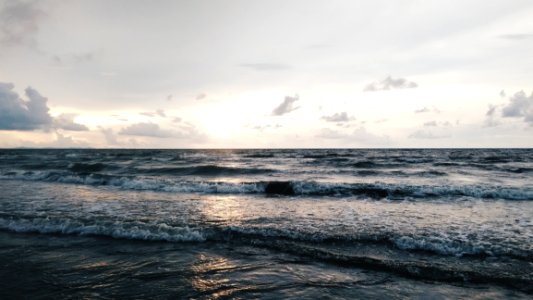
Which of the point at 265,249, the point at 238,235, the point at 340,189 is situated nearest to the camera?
the point at 265,249

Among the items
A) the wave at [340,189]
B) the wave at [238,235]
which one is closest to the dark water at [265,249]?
the wave at [238,235]

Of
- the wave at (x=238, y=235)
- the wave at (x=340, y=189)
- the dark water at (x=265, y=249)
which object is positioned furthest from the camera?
the wave at (x=340, y=189)

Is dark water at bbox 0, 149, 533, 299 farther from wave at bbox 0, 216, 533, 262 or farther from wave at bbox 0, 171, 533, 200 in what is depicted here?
wave at bbox 0, 171, 533, 200

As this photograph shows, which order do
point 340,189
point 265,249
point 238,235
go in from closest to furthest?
point 265,249, point 238,235, point 340,189

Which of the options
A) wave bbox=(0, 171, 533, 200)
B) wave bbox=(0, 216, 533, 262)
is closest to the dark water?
wave bbox=(0, 216, 533, 262)

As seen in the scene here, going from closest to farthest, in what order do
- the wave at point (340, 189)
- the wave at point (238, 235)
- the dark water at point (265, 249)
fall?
1. the dark water at point (265, 249)
2. the wave at point (238, 235)
3. the wave at point (340, 189)

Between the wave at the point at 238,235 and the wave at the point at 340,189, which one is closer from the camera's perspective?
the wave at the point at 238,235

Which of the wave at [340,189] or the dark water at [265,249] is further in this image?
the wave at [340,189]

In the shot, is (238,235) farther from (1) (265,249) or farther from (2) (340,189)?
(2) (340,189)

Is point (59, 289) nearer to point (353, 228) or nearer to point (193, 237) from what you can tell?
point (193, 237)

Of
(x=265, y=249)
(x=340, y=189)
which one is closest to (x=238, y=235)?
(x=265, y=249)

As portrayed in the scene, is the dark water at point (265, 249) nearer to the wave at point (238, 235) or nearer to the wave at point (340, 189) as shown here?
the wave at point (238, 235)

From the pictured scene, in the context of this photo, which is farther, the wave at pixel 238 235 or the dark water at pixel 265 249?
the wave at pixel 238 235

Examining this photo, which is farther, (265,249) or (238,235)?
(238,235)
